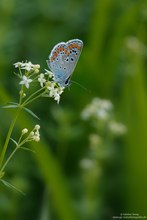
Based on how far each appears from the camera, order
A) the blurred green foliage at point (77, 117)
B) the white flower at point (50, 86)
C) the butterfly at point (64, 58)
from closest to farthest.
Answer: the white flower at point (50, 86), the butterfly at point (64, 58), the blurred green foliage at point (77, 117)

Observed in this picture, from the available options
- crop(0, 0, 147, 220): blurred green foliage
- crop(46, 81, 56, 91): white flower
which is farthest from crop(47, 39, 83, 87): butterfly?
crop(0, 0, 147, 220): blurred green foliage

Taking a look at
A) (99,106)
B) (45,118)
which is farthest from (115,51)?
(99,106)

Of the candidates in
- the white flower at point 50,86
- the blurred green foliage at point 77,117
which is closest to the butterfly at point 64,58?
the white flower at point 50,86

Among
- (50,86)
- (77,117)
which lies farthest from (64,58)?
(77,117)

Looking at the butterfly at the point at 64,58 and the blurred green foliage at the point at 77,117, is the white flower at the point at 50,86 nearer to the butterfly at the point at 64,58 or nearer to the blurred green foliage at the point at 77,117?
the butterfly at the point at 64,58

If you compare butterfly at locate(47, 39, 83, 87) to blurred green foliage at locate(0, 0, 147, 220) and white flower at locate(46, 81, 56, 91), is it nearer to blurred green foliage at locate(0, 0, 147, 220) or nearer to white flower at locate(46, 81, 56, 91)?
white flower at locate(46, 81, 56, 91)

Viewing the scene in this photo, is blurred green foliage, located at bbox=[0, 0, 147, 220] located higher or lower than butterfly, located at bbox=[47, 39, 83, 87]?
higher

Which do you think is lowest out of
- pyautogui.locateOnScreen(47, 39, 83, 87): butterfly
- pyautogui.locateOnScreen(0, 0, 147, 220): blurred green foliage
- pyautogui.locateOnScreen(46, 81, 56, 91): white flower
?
pyautogui.locateOnScreen(46, 81, 56, 91): white flower
